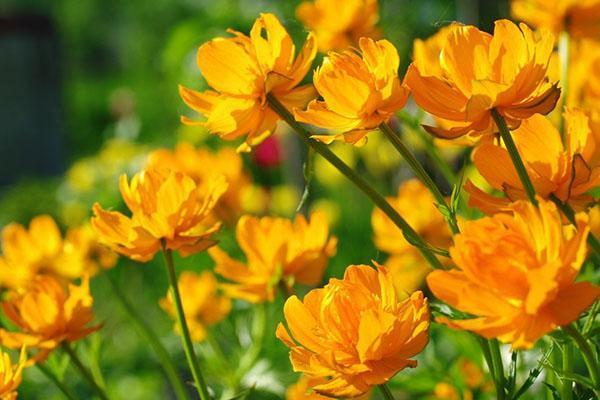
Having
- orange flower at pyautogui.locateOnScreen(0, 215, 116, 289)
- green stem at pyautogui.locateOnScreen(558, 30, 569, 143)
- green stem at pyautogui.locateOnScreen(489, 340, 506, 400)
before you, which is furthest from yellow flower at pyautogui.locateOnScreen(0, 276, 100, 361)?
green stem at pyautogui.locateOnScreen(558, 30, 569, 143)

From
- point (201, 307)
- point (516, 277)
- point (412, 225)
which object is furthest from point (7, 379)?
point (412, 225)

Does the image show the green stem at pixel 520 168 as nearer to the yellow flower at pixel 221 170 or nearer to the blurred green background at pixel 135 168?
the blurred green background at pixel 135 168

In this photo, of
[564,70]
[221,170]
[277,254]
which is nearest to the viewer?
[277,254]

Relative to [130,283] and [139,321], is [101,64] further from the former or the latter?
[139,321]

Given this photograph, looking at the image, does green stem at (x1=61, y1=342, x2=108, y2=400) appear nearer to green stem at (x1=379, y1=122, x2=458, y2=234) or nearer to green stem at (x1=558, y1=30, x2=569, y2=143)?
green stem at (x1=379, y1=122, x2=458, y2=234)

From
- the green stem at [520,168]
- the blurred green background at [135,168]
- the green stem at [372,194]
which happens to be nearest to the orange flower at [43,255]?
the blurred green background at [135,168]

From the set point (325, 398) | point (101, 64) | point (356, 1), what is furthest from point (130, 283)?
point (101, 64)

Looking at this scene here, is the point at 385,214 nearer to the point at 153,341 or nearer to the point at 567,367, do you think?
the point at 567,367
